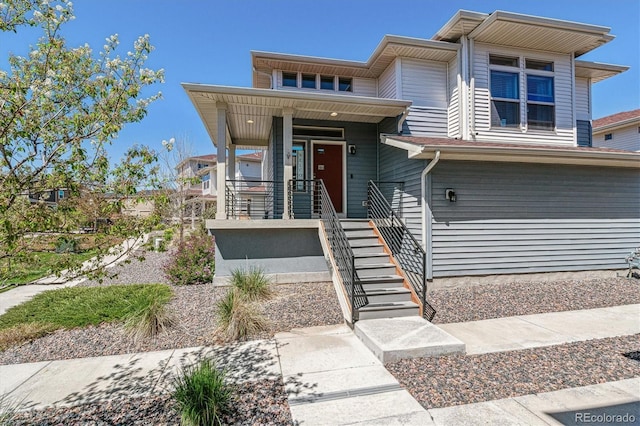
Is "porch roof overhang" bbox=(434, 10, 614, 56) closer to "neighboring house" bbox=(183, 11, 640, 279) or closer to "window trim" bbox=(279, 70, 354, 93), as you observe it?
"neighboring house" bbox=(183, 11, 640, 279)

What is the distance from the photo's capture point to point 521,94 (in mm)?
8234

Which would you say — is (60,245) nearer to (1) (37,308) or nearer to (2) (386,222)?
(1) (37,308)

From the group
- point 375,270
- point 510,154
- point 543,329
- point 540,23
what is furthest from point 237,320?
point 540,23

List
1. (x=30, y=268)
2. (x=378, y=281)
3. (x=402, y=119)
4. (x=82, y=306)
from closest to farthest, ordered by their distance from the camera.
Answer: (x=30, y=268), (x=378, y=281), (x=82, y=306), (x=402, y=119)

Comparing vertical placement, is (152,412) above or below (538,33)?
below

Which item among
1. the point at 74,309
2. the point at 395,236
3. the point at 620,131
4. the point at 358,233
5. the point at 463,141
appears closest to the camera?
the point at 74,309

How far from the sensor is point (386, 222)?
24.0ft

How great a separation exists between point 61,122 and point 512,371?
4.93m

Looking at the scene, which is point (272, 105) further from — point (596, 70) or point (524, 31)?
point (596, 70)

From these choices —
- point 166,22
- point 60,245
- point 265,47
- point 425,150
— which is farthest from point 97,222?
point 265,47

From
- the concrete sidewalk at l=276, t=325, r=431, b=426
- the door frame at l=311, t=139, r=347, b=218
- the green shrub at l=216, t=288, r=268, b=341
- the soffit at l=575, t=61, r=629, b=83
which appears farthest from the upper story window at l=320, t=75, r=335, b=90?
the concrete sidewalk at l=276, t=325, r=431, b=426

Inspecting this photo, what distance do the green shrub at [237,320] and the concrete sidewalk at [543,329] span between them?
2.87 meters

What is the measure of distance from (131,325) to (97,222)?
2.61 metres

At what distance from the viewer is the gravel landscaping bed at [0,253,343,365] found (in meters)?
4.20
